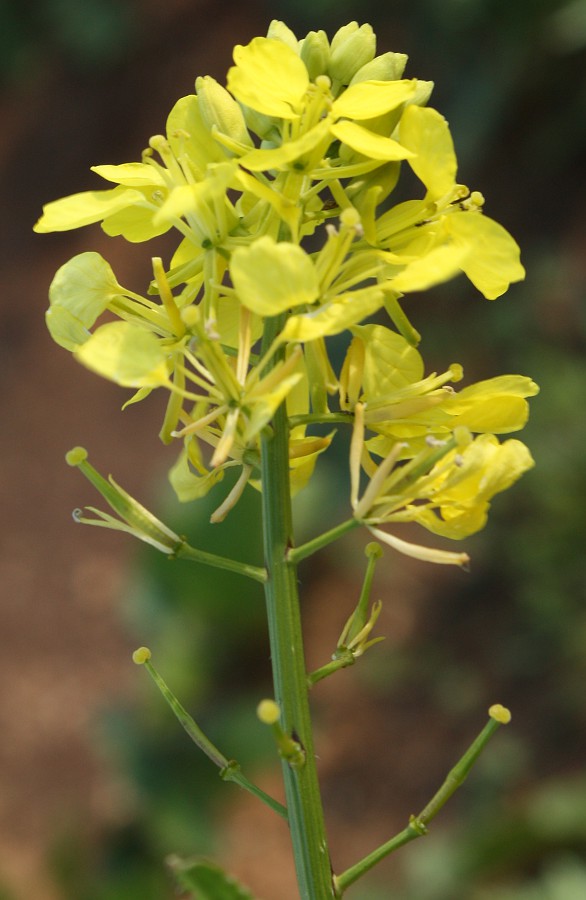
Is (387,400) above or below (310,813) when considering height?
above

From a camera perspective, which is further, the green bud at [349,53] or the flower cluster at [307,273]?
the green bud at [349,53]

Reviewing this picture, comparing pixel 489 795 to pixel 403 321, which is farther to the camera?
pixel 489 795

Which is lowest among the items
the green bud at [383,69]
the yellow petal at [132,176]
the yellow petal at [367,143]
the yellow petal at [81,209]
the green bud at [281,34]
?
the yellow petal at [81,209]

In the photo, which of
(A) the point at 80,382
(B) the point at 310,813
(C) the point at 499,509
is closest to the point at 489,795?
(C) the point at 499,509

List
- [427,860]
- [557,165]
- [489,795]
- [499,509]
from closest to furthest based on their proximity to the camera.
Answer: [427,860]
[489,795]
[499,509]
[557,165]

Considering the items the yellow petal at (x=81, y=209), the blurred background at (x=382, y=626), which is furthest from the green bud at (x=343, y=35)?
the blurred background at (x=382, y=626)

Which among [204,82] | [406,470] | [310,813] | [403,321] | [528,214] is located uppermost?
[528,214]

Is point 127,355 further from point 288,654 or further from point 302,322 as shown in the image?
point 288,654

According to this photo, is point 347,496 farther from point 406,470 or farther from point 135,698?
point 406,470

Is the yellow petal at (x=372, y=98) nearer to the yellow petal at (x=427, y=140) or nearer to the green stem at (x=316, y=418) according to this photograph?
the yellow petal at (x=427, y=140)
